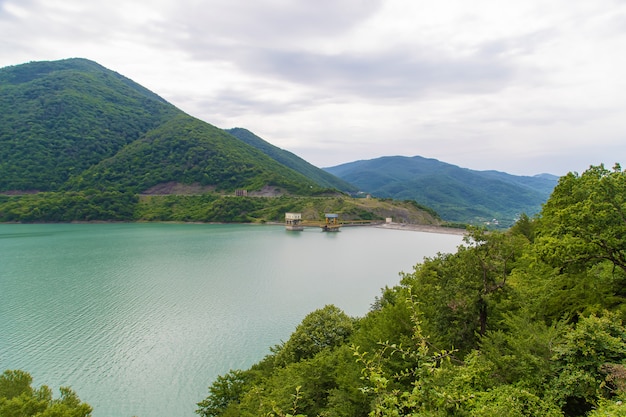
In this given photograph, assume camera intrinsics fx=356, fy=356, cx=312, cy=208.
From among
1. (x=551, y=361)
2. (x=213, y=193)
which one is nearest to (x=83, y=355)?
(x=551, y=361)

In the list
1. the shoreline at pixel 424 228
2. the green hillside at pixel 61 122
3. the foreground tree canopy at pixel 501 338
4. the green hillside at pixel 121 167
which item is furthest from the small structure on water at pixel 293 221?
the green hillside at pixel 61 122

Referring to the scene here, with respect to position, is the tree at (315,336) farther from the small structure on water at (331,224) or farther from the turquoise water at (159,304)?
the small structure on water at (331,224)

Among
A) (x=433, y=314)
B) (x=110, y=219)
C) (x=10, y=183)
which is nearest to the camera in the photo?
(x=433, y=314)

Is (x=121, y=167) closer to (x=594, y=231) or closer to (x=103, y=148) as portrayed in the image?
(x=103, y=148)

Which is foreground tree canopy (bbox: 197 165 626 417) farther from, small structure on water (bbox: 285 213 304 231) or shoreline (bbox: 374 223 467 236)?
small structure on water (bbox: 285 213 304 231)

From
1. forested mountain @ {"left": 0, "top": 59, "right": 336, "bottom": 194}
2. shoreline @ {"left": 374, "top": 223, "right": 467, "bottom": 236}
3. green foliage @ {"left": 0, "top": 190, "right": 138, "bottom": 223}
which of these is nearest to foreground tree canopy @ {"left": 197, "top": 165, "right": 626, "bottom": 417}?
shoreline @ {"left": 374, "top": 223, "right": 467, "bottom": 236}

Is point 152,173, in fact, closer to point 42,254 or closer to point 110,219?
point 110,219
